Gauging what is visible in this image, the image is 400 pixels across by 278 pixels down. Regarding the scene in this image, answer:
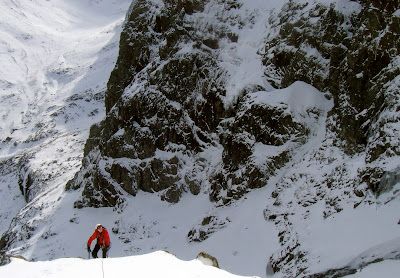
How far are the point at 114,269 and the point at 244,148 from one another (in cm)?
1574

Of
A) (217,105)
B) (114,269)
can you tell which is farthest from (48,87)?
(114,269)

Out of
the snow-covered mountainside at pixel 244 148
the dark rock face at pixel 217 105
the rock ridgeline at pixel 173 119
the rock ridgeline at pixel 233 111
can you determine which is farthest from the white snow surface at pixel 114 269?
the rock ridgeline at pixel 173 119

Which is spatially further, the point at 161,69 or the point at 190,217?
the point at 161,69

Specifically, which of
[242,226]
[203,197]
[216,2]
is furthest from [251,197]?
[216,2]

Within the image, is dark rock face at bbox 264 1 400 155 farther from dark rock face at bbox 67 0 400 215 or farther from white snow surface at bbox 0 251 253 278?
white snow surface at bbox 0 251 253 278

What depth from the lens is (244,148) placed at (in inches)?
1029

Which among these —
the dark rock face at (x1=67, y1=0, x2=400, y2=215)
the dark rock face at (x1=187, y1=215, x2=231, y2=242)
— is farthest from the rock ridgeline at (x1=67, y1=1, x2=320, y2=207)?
the dark rock face at (x1=187, y1=215, x2=231, y2=242)

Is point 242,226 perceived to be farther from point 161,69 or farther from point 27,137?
point 27,137

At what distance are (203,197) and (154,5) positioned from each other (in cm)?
1357

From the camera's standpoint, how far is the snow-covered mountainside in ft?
60.9

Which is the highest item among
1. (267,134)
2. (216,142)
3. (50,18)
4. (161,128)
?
(50,18)

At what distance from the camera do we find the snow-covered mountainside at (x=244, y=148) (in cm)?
1856

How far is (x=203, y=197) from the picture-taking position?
28.1 meters

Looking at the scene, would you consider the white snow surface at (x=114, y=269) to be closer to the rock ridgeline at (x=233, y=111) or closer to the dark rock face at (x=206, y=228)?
the rock ridgeline at (x=233, y=111)
